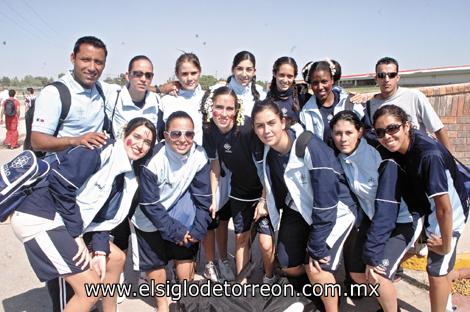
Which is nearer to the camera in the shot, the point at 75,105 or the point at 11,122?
the point at 75,105

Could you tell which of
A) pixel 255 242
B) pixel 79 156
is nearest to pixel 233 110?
pixel 79 156

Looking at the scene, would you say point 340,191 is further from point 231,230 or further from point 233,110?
point 231,230

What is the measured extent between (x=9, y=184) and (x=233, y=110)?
1.87 meters

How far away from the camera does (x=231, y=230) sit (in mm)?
5363

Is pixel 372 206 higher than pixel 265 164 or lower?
lower

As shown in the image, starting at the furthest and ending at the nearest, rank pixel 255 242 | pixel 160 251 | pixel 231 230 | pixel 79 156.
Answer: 1. pixel 231 230
2. pixel 255 242
3. pixel 160 251
4. pixel 79 156

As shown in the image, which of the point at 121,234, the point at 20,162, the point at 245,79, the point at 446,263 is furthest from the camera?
the point at 245,79

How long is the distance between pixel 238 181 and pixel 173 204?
699 millimetres

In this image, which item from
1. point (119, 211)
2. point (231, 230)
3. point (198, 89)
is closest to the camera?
point (119, 211)

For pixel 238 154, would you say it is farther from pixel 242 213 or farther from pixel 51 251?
pixel 51 251

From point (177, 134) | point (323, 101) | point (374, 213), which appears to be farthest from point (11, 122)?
point (374, 213)

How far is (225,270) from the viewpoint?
3951 millimetres

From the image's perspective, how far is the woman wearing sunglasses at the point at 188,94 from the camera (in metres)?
3.77

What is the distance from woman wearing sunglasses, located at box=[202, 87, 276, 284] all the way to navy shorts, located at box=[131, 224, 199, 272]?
21.4 inches
